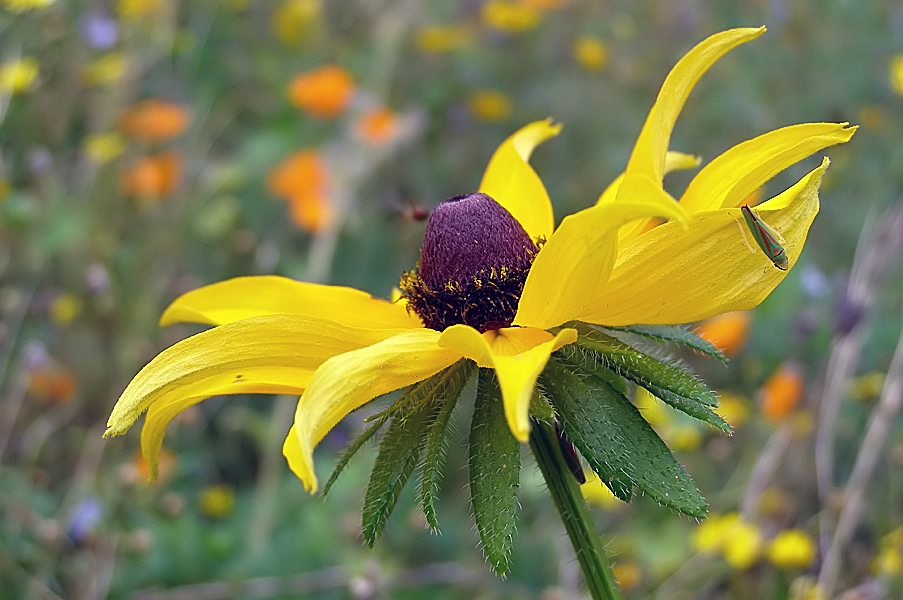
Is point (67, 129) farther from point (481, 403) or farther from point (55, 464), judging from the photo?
point (481, 403)

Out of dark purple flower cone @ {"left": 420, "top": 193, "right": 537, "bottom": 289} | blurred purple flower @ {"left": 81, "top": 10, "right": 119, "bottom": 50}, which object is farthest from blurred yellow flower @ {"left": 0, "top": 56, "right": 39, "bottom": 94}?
dark purple flower cone @ {"left": 420, "top": 193, "right": 537, "bottom": 289}

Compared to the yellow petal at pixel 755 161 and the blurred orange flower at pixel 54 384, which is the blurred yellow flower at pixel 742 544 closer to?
the yellow petal at pixel 755 161

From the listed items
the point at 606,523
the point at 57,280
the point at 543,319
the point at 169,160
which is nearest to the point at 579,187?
the point at 606,523

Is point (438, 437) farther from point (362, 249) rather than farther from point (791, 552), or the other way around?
point (362, 249)

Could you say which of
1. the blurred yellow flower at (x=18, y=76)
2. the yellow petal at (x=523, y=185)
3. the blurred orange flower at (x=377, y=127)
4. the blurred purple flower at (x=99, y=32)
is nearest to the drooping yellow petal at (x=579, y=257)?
the yellow petal at (x=523, y=185)

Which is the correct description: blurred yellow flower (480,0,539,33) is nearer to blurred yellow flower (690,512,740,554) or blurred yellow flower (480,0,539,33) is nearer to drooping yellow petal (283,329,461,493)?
blurred yellow flower (690,512,740,554)

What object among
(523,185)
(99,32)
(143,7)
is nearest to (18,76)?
(99,32)
